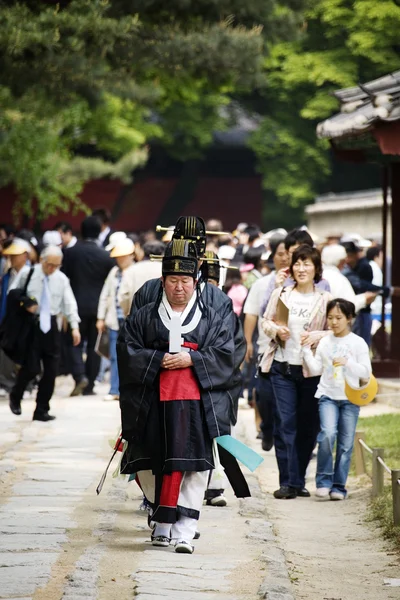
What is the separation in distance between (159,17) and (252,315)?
31.5 ft

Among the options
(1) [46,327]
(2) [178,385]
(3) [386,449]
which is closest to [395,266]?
(1) [46,327]

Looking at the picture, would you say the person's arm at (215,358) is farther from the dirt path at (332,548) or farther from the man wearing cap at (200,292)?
the dirt path at (332,548)

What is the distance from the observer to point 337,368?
31.7ft

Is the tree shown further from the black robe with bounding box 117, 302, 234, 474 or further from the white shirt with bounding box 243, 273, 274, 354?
the black robe with bounding box 117, 302, 234, 474

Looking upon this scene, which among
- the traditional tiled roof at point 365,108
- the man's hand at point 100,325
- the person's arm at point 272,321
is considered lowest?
the man's hand at point 100,325

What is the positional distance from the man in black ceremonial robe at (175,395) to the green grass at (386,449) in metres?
1.43

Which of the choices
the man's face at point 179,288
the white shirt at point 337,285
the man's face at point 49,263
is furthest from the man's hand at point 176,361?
the man's face at point 49,263

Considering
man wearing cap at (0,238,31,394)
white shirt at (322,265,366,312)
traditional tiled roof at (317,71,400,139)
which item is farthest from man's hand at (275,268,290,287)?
man wearing cap at (0,238,31,394)

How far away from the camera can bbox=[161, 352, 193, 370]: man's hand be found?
7371 millimetres

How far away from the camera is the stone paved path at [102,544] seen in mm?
6238

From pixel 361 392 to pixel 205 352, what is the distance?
2420 millimetres

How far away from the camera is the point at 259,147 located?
1761 inches

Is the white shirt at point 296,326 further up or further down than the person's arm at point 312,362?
further up

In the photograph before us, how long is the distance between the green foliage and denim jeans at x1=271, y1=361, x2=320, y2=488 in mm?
25669
